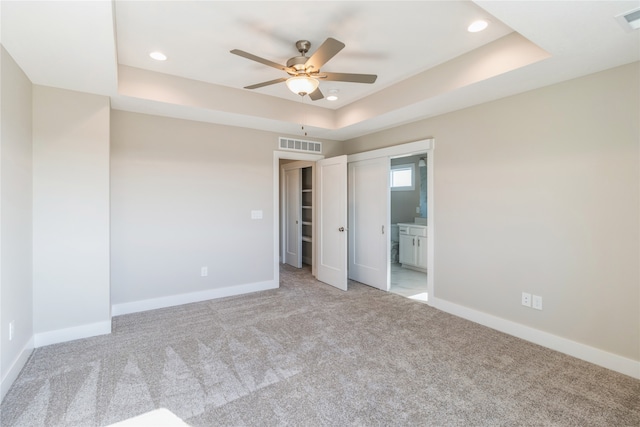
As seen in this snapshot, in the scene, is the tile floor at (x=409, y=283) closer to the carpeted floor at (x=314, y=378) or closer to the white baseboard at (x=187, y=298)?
the carpeted floor at (x=314, y=378)

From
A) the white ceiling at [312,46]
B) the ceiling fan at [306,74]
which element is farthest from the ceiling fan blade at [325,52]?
the white ceiling at [312,46]

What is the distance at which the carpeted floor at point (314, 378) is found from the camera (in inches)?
75.3

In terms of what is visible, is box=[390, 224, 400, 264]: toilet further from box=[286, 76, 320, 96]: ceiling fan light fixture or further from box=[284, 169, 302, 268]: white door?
box=[286, 76, 320, 96]: ceiling fan light fixture

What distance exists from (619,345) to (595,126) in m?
1.81

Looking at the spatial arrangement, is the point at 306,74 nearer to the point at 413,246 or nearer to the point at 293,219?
the point at 293,219

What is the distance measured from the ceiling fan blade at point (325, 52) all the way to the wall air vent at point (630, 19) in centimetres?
167

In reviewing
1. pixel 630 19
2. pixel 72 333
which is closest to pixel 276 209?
pixel 72 333

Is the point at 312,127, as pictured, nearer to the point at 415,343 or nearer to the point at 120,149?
the point at 120,149

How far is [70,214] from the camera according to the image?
2896 mm

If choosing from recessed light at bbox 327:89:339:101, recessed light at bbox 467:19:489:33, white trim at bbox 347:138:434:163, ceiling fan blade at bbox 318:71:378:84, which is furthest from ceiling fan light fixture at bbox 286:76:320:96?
white trim at bbox 347:138:434:163

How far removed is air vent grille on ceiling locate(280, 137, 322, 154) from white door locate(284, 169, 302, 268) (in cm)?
108

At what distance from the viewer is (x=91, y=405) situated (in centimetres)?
199

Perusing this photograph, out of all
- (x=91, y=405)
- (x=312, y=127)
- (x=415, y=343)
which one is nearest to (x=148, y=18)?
(x=312, y=127)

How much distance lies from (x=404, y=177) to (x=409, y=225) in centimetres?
138
